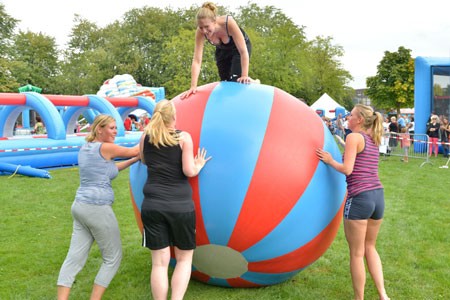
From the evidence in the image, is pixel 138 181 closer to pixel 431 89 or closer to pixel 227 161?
pixel 227 161

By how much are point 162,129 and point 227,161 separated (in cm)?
59

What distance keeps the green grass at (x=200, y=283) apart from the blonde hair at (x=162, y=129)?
1.59 metres

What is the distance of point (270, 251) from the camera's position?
3.72 m

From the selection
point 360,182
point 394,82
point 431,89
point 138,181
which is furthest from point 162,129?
point 394,82

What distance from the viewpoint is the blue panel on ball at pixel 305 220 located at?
144 inches

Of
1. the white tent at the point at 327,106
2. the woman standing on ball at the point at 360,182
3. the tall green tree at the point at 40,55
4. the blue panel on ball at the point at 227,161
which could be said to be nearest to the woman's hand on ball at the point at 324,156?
the woman standing on ball at the point at 360,182

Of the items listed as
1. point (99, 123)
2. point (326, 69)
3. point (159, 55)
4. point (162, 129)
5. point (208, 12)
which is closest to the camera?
point (162, 129)

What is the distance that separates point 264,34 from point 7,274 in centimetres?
4594

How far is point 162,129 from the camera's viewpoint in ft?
10.8

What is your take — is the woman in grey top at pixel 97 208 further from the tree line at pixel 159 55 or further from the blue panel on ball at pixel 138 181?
the tree line at pixel 159 55

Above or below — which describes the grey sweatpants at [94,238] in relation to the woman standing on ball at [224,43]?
below

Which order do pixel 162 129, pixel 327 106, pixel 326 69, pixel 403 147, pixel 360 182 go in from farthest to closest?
pixel 326 69, pixel 327 106, pixel 403 147, pixel 360 182, pixel 162 129

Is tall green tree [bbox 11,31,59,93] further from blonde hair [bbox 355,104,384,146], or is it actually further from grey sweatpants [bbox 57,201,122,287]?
blonde hair [bbox 355,104,384,146]

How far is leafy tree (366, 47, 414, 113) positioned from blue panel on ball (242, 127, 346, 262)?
46349mm
